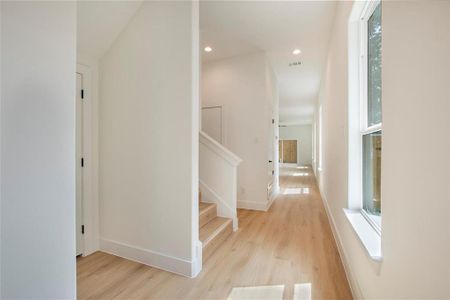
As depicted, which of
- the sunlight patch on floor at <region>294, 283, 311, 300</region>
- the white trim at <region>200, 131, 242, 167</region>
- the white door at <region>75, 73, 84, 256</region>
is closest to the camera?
the sunlight patch on floor at <region>294, 283, 311, 300</region>

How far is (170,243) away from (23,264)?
122 cm

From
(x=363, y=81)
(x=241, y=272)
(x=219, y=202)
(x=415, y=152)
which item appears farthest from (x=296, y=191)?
(x=415, y=152)

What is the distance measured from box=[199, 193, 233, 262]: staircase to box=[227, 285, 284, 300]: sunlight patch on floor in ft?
1.94

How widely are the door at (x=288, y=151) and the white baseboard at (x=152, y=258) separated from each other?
1391cm

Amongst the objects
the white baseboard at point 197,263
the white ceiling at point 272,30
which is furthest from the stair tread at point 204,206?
the white ceiling at point 272,30

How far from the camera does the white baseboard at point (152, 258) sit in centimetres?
194

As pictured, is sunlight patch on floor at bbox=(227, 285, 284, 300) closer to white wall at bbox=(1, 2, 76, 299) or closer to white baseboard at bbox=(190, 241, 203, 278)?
white baseboard at bbox=(190, 241, 203, 278)

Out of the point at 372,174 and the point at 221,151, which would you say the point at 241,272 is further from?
the point at 221,151

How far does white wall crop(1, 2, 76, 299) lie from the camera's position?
2.92 feet

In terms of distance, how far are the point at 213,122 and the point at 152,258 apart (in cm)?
285

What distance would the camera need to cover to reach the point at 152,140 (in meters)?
2.11

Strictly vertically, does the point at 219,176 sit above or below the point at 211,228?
above

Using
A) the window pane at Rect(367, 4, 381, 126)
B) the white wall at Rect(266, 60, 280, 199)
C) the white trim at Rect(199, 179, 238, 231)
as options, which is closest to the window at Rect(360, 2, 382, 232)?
the window pane at Rect(367, 4, 381, 126)

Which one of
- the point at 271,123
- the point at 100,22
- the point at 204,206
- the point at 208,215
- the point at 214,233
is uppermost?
the point at 100,22
